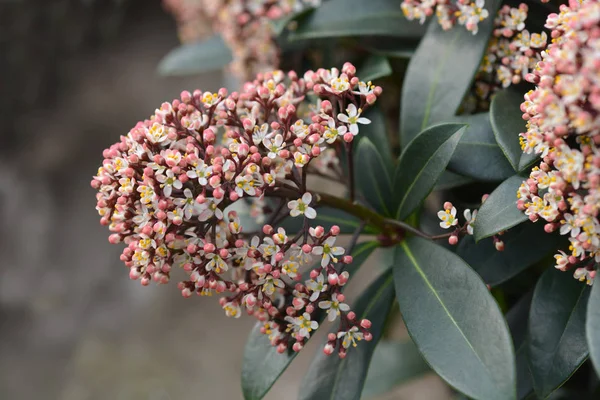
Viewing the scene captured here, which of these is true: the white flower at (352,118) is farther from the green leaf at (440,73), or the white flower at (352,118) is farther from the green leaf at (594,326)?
the green leaf at (594,326)

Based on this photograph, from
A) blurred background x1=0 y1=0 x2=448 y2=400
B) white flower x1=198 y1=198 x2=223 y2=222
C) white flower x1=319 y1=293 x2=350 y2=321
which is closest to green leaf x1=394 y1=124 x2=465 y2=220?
white flower x1=319 y1=293 x2=350 y2=321

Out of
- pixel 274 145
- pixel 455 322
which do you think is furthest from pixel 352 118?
pixel 455 322

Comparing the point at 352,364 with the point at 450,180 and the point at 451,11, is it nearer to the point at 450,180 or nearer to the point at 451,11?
the point at 450,180

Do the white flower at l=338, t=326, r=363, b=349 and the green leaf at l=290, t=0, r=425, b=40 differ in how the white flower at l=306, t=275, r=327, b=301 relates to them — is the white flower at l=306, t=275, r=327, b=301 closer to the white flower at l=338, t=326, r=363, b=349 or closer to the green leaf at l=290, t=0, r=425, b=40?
the white flower at l=338, t=326, r=363, b=349

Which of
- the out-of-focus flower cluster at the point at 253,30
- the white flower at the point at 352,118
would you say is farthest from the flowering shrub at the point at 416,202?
the out-of-focus flower cluster at the point at 253,30

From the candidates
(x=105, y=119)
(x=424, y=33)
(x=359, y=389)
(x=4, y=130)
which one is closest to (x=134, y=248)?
(x=359, y=389)

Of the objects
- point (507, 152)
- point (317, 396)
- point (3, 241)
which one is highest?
point (507, 152)

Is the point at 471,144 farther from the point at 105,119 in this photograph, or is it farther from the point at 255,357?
the point at 105,119
